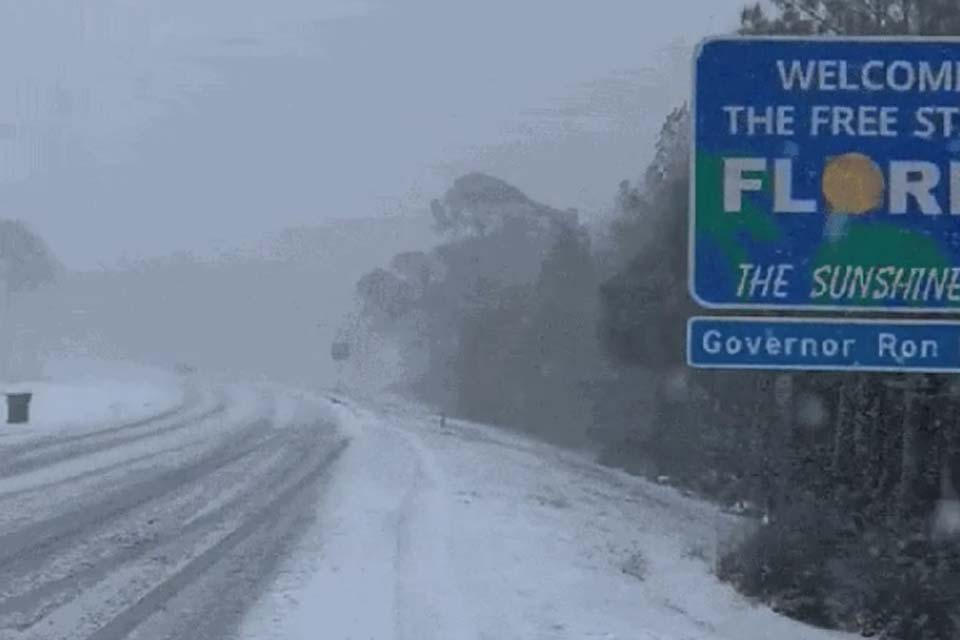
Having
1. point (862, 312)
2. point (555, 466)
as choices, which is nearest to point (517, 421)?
point (555, 466)

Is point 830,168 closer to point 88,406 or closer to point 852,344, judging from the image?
point 852,344

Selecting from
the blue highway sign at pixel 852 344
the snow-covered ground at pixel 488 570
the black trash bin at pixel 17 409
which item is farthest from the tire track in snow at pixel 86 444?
the blue highway sign at pixel 852 344

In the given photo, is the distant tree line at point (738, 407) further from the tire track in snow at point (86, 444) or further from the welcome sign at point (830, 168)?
the tire track in snow at point (86, 444)

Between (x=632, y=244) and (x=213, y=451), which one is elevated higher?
(x=632, y=244)

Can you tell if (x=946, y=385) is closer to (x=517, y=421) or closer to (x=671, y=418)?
(x=671, y=418)

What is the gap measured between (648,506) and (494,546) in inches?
564

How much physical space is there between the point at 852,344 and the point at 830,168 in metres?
0.77

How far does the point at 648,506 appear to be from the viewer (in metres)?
29.4

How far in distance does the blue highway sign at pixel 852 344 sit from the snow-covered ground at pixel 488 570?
399 centimetres

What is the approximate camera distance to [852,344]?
22.0ft

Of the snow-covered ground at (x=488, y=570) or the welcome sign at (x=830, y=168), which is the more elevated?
the welcome sign at (x=830, y=168)

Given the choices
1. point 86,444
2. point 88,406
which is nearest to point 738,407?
point 86,444

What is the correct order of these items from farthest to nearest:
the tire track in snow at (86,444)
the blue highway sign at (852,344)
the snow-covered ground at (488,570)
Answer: the tire track in snow at (86,444)
the snow-covered ground at (488,570)
the blue highway sign at (852,344)

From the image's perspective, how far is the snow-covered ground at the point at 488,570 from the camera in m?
10.7
